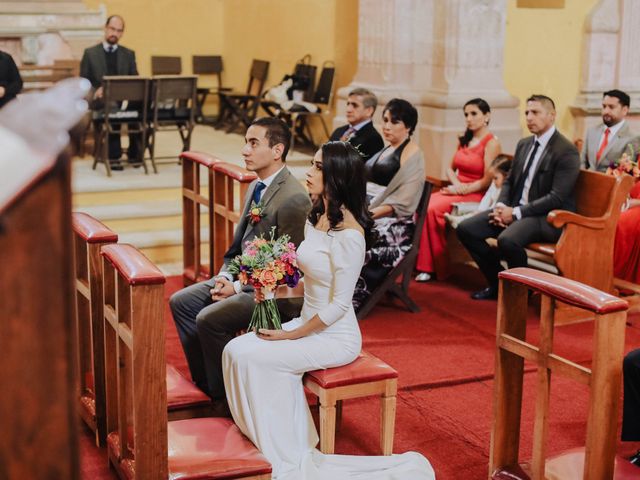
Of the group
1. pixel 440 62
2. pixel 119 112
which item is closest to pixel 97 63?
pixel 119 112

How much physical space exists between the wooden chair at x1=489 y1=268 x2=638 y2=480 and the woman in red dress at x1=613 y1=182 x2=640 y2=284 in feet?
10.6

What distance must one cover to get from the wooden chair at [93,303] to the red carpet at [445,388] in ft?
0.44

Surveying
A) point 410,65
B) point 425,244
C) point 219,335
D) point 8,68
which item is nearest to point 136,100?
point 8,68

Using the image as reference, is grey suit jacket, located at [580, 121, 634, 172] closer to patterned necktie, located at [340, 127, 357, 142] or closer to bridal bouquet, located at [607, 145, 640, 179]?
bridal bouquet, located at [607, 145, 640, 179]

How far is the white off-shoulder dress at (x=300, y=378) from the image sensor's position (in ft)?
11.2

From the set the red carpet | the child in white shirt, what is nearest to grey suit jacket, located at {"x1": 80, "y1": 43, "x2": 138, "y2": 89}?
the red carpet

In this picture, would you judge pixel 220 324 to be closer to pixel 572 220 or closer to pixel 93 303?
pixel 93 303

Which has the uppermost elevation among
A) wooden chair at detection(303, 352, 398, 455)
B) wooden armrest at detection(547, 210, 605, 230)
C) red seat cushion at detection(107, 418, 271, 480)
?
wooden armrest at detection(547, 210, 605, 230)

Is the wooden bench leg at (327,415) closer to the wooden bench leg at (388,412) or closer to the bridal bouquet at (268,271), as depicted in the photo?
the wooden bench leg at (388,412)

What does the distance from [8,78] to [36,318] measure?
758 cm

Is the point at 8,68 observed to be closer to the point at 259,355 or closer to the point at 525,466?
the point at 259,355

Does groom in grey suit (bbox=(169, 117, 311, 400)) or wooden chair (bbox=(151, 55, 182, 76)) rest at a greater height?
wooden chair (bbox=(151, 55, 182, 76))

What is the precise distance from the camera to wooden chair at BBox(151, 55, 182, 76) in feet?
43.0

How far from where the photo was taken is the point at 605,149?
22.2 feet
